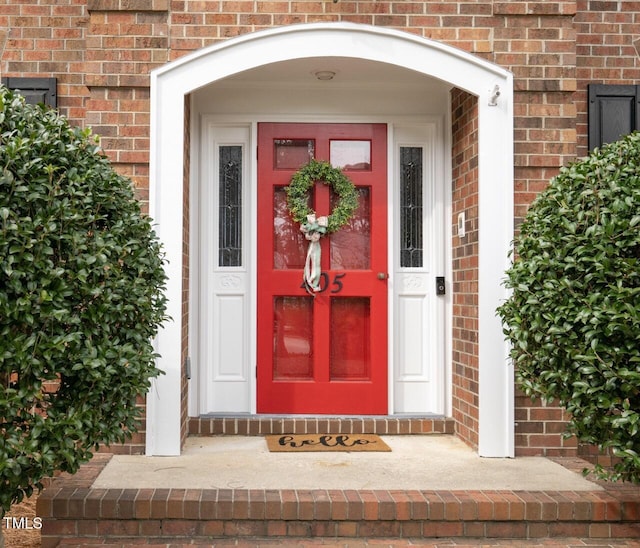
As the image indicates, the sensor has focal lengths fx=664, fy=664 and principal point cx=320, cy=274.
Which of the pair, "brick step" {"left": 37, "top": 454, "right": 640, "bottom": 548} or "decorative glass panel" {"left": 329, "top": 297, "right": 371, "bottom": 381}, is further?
"decorative glass panel" {"left": 329, "top": 297, "right": 371, "bottom": 381}

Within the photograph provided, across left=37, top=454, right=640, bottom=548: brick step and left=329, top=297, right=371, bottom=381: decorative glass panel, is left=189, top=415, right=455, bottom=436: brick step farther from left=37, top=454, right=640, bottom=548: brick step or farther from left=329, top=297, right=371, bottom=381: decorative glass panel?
left=37, top=454, right=640, bottom=548: brick step

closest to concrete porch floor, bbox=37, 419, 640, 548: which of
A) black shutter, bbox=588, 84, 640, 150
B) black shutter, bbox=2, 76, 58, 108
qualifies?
black shutter, bbox=588, 84, 640, 150

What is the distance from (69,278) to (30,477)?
33.6 inches

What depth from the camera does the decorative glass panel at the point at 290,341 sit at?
4898mm

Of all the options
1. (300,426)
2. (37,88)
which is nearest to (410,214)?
(300,426)

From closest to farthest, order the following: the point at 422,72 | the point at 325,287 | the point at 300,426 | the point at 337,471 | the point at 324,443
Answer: the point at 337,471 → the point at 422,72 → the point at 324,443 → the point at 300,426 → the point at 325,287

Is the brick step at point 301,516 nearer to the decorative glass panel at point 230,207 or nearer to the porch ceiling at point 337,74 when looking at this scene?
the decorative glass panel at point 230,207

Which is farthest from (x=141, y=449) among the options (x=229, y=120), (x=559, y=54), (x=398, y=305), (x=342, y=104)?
(x=559, y=54)

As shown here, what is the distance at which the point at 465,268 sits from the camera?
4492 millimetres

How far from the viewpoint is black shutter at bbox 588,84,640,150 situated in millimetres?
4539

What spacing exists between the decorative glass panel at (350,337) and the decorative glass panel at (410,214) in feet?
1.53

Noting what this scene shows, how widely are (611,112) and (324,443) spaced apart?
9.76ft

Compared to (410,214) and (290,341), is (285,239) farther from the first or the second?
(410,214)

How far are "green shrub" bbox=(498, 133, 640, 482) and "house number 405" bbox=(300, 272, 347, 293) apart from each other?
172 centimetres
